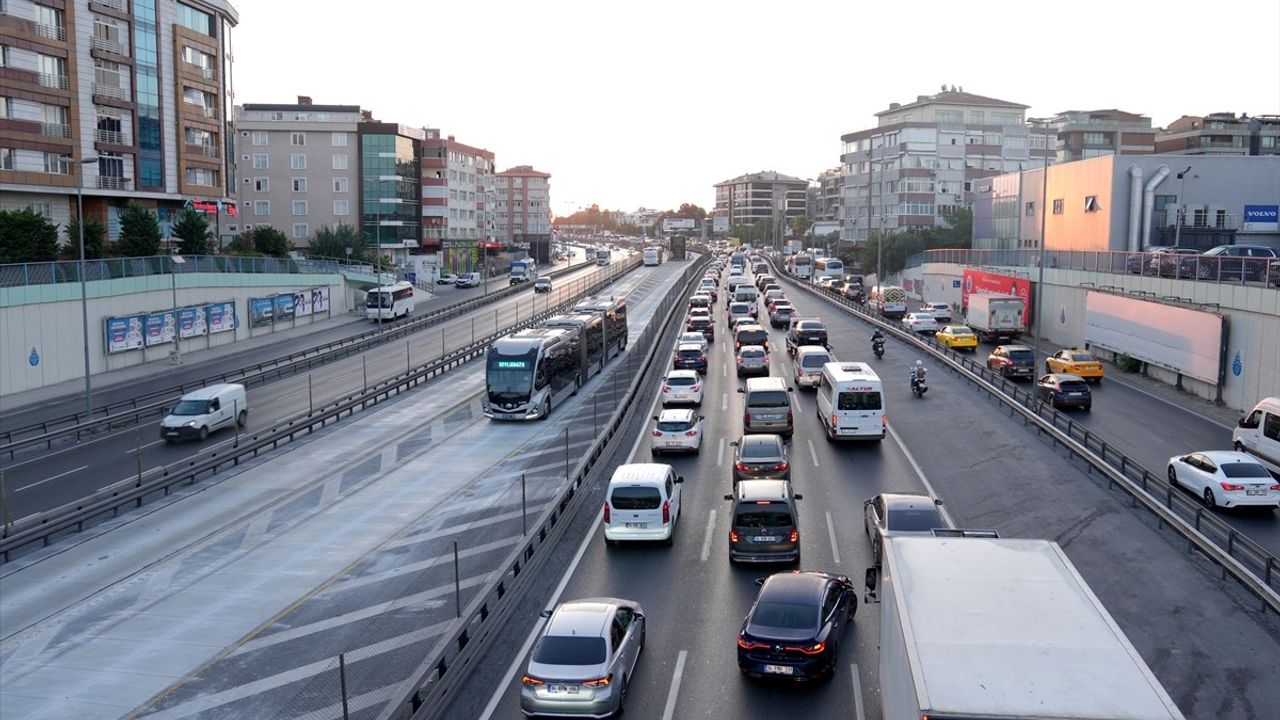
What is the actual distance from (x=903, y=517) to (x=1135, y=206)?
1908 inches

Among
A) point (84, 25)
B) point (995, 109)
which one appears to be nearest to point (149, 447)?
point (84, 25)

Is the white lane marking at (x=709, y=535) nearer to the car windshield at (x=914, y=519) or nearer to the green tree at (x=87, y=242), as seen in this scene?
the car windshield at (x=914, y=519)

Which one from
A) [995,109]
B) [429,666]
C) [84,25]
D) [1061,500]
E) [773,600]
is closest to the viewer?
[429,666]

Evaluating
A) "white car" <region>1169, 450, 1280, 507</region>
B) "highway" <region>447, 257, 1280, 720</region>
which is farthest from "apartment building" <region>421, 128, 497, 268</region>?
"white car" <region>1169, 450, 1280, 507</region>

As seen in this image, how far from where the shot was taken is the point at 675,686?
1539 cm

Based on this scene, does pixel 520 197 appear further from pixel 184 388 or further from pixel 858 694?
pixel 858 694

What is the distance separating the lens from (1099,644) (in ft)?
31.1

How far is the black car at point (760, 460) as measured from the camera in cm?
2595

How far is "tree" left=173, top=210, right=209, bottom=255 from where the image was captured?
6259 cm

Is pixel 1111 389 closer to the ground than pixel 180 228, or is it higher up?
closer to the ground

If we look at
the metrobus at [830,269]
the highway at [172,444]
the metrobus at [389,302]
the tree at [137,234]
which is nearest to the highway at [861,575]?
the highway at [172,444]

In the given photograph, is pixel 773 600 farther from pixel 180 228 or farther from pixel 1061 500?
pixel 180 228

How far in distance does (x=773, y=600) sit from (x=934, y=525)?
5778 mm

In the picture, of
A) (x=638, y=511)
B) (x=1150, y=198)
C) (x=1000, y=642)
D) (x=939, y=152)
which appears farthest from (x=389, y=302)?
(x=939, y=152)
